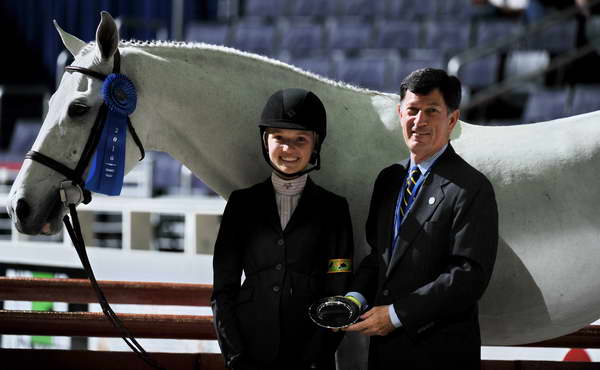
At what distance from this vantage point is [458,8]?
8969 mm

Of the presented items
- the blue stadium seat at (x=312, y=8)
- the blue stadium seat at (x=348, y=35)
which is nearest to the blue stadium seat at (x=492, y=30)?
the blue stadium seat at (x=348, y=35)

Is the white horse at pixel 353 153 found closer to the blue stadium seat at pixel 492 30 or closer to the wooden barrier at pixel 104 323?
the wooden barrier at pixel 104 323

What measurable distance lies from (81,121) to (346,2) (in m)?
7.87

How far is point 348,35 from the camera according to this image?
8922 mm

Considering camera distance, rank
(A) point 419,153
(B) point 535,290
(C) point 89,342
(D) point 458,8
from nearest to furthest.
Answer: (A) point 419,153 < (B) point 535,290 < (C) point 89,342 < (D) point 458,8

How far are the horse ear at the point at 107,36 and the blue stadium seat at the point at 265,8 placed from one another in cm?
799

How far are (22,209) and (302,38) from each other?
7374 millimetres

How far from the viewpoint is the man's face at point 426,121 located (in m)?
1.65

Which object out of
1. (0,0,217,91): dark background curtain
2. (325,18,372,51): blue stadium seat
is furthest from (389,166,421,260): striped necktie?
(0,0,217,91): dark background curtain

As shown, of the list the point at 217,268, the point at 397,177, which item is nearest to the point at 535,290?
the point at 397,177

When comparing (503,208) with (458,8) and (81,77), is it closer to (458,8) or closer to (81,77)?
(81,77)

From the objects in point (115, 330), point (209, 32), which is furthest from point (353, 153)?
point (209, 32)

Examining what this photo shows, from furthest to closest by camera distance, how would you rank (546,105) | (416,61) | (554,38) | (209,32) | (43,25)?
1. (43,25)
2. (209,32)
3. (416,61)
4. (554,38)
5. (546,105)

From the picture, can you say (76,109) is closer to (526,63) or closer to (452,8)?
(526,63)
